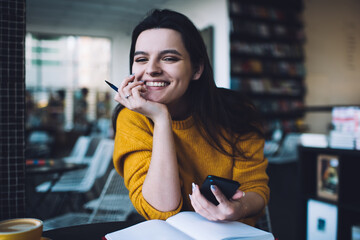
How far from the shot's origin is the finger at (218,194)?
794 mm

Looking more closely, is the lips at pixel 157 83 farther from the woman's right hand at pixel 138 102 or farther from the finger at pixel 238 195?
the finger at pixel 238 195

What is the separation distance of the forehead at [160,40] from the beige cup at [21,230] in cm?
68

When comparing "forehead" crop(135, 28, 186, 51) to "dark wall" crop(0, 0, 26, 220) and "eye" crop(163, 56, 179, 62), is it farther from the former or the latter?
"dark wall" crop(0, 0, 26, 220)

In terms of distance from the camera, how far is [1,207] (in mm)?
958

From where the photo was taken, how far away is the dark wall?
3.15ft

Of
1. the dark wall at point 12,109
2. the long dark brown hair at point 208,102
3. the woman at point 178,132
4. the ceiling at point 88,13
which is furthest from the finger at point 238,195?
the ceiling at point 88,13

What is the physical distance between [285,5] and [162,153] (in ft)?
19.8

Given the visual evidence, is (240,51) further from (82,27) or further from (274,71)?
(82,27)

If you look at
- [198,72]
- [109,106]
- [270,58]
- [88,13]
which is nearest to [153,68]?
[198,72]

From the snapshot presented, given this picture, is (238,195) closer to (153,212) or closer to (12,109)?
(153,212)

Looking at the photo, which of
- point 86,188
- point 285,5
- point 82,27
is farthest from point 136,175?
point 82,27

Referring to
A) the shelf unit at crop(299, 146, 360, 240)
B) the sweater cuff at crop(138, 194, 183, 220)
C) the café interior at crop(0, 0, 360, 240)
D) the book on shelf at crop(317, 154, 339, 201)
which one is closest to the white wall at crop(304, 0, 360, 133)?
the café interior at crop(0, 0, 360, 240)

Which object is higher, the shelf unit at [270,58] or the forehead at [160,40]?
the shelf unit at [270,58]

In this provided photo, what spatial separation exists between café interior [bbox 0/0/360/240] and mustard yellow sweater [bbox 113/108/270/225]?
21 cm
